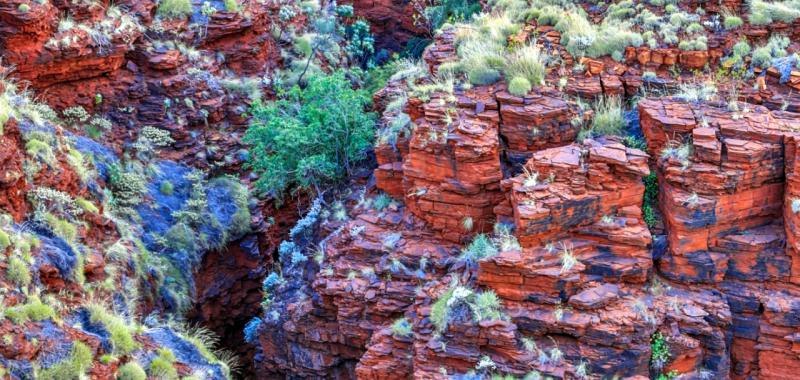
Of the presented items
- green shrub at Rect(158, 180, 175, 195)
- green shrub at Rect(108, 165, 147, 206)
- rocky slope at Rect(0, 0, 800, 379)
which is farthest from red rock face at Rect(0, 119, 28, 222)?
green shrub at Rect(158, 180, 175, 195)

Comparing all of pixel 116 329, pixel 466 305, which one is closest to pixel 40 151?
pixel 116 329

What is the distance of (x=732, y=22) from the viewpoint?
1733cm

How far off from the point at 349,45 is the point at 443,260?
1347 centimetres

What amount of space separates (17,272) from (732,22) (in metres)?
13.3

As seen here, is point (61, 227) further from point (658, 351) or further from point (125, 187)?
point (658, 351)

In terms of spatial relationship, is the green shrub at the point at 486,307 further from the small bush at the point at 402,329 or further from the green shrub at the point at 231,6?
the green shrub at the point at 231,6

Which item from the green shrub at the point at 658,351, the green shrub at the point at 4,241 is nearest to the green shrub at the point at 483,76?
the green shrub at the point at 658,351

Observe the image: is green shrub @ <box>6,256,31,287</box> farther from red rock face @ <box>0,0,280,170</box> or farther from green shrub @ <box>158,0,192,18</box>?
green shrub @ <box>158,0,192,18</box>

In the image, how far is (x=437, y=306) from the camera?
14836mm

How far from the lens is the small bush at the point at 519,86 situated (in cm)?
1623

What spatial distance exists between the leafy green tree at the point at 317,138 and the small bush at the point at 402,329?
4.88 m

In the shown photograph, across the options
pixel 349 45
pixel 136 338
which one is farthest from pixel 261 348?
pixel 349 45

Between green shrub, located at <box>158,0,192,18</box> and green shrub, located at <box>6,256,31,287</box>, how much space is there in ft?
35.1

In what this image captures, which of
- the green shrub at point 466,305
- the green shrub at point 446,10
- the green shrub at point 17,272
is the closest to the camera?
the green shrub at point 466,305
